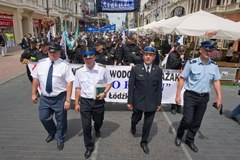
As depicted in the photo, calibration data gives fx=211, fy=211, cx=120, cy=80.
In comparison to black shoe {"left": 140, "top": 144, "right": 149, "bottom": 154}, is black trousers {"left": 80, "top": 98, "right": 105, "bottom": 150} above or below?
above

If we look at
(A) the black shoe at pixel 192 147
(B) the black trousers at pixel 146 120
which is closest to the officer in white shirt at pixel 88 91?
(B) the black trousers at pixel 146 120

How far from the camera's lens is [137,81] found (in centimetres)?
368

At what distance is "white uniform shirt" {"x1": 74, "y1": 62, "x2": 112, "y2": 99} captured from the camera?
3572 millimetres

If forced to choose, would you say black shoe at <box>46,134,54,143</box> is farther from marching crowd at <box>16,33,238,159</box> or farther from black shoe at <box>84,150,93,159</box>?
black shoe at <box>84,150,93,159</box>

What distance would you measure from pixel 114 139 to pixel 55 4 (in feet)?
138

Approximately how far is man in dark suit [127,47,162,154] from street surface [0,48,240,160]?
728 mm

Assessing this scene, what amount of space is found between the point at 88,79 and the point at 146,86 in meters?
1.00

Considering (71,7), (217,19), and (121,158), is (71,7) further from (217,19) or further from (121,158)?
(121,158)

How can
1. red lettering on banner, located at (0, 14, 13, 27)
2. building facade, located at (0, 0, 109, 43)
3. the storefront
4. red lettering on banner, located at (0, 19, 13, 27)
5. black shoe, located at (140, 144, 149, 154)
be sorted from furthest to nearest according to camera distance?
building facade, located at (0, 0, 109, 43) → the storefront → red lettering on banner, located at (0, 14, 13, 27) → red lettering on banner, located at (0, 19, 13, 27) → black shoe, located at (140, 144, 149, 154)

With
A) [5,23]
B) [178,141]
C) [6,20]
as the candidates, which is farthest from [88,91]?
[6,20]

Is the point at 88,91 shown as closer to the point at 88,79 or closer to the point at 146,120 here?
the point at 88,79

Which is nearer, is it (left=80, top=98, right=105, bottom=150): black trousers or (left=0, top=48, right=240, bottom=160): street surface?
(left=80, top=98, right=105, bottom=150): black trousers

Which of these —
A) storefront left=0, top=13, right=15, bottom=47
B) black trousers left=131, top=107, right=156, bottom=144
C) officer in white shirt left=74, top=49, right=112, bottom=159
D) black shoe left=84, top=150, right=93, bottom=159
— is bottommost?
black shoe left=84, top=150, right=93, bottom=159

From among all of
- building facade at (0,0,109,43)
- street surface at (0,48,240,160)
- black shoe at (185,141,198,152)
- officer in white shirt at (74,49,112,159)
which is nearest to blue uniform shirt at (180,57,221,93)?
black shoe at (185,141,198,152)
